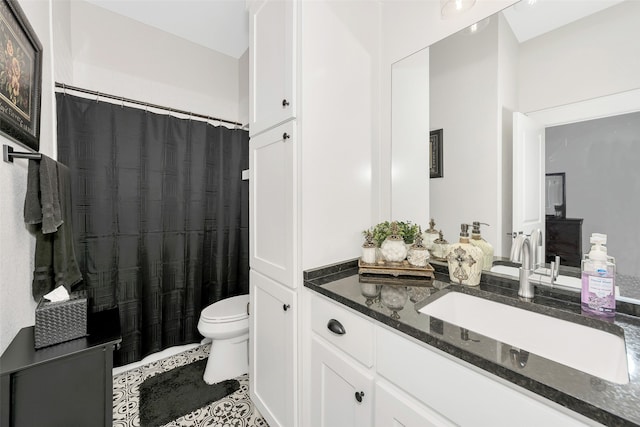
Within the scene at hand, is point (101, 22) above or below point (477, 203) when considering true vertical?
above

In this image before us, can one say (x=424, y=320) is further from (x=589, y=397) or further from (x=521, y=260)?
(x=521, y=260)

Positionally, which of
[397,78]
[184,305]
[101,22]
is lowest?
[184,305]

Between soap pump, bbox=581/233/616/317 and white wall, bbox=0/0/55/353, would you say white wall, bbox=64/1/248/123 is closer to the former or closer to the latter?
white wall, bbox=0/0/55/353

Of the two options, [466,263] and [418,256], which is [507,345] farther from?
[418,256]

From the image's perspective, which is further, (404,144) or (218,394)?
(218,394)

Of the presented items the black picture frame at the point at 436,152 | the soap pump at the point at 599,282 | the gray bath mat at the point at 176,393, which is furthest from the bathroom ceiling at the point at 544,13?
the gray bath mat at the point at 176,393

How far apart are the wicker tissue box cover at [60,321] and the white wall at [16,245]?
81 millimetres

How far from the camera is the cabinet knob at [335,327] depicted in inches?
36.8

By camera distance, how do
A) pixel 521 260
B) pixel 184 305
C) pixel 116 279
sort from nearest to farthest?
pixel 521 260, pixel 116 279, pixel 184 305

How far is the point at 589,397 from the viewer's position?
1.46 feet

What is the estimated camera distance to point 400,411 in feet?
2.41

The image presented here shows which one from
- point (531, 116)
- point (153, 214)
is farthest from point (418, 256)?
point (153, 214)

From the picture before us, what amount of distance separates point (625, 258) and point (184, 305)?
2490 mm

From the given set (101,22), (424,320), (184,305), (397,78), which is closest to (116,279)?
(184,305)
